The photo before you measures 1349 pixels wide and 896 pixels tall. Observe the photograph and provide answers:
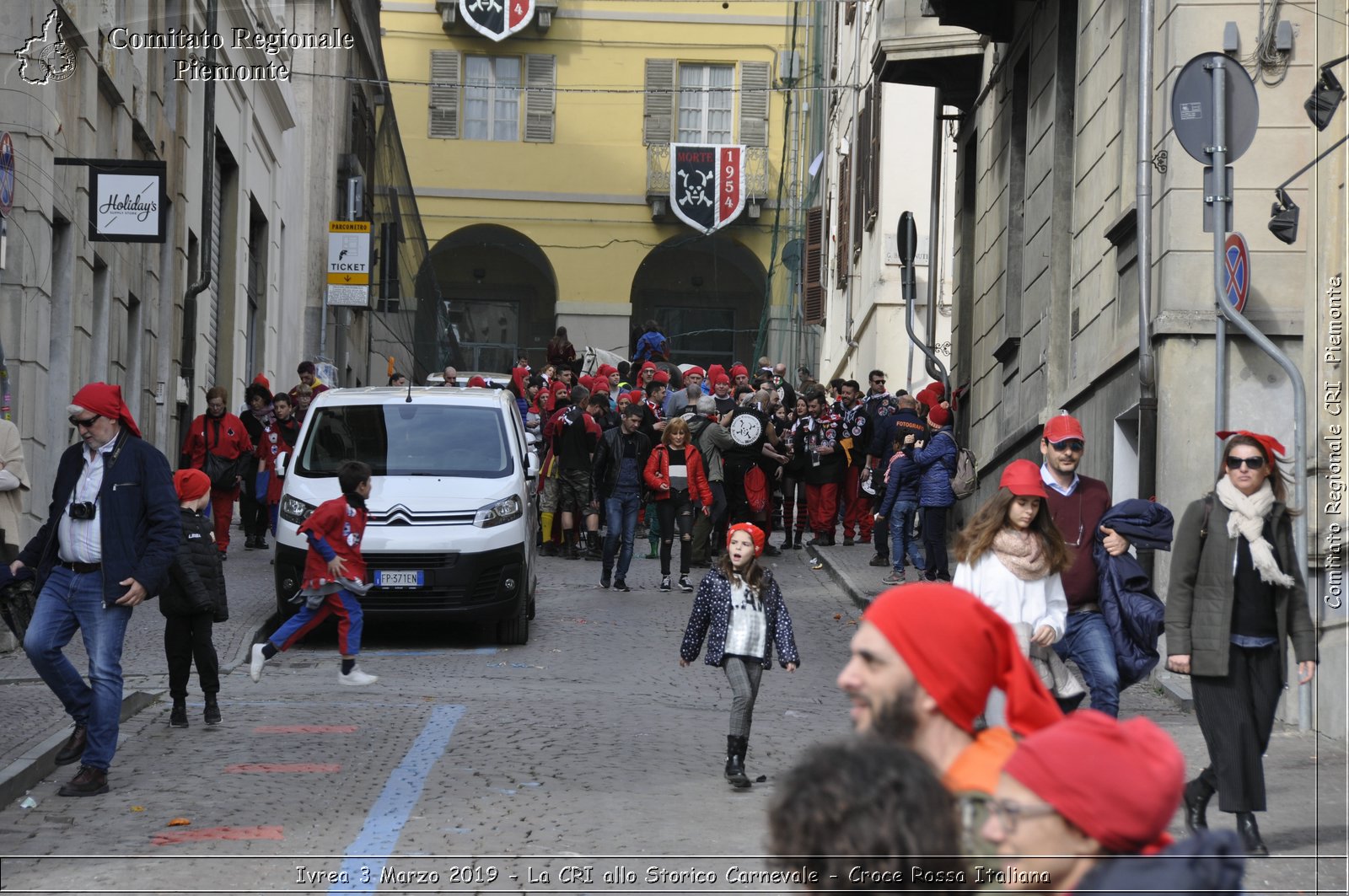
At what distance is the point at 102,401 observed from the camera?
9.05 m

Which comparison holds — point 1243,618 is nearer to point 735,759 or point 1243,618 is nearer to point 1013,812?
point 735,759

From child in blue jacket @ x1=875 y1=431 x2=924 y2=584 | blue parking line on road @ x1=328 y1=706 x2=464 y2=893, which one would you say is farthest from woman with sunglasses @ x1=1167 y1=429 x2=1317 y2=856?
child in blue jacket @ x1=875 y1=431 x2=924 y2=584

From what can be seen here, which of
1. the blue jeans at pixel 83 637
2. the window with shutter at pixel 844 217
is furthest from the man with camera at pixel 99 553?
the window with shutter at pixel 844 217

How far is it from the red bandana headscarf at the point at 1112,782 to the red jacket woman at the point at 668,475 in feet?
53.9

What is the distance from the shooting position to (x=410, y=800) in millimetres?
8562

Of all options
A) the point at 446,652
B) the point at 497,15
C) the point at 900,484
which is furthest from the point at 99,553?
→ the point at 497,15

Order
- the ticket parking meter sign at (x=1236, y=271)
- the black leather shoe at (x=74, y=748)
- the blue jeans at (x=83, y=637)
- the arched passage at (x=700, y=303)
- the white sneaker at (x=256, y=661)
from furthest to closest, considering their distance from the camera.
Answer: the arched passage at (x=700, y=303) → the white sneaker at (x=256, y=661) → the ticket parking meter sign at (x=1236, y=271) → the black leather shoe at (x=74, y=748) → the blue jeans at (x=83, y=637)

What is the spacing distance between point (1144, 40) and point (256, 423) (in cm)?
1112

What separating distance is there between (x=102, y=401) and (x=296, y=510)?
18.7ft

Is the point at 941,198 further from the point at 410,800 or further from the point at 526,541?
the point at 410,800

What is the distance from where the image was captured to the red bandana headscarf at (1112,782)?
2.81 metres

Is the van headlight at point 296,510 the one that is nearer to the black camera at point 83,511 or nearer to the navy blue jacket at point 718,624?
the black camera at point 83,511

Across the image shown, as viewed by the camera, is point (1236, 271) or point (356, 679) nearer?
point (1236, 271)

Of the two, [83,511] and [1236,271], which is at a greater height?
[1236,271]
